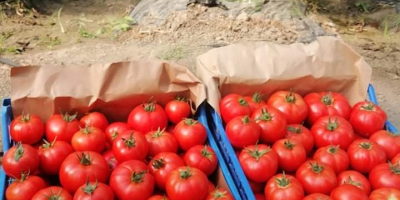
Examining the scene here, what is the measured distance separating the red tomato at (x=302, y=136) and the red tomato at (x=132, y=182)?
631 mm

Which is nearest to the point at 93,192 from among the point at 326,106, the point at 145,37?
the point at 326,106

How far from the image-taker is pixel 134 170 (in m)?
1.72

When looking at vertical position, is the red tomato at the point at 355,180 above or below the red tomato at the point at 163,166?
below

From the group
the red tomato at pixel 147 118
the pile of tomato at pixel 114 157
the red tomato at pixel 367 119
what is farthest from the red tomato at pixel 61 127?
the red tomato at pixel 367 119

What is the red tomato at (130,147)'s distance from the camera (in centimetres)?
182

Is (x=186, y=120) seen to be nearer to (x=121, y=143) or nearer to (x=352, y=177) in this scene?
(x=121, y=143)

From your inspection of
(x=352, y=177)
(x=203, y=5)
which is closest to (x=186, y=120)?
Answer: (x=352, y=177)

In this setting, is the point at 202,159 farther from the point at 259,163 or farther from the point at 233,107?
the point at 233,107

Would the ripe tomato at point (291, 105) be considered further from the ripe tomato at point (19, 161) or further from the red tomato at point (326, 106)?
the ripe tomato at point (19, 161)

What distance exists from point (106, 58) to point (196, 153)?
1.53 m

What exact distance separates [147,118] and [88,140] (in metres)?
0.27

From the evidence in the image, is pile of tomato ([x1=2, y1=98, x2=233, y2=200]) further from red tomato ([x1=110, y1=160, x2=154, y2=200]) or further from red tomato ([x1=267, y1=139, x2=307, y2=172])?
red tomato ([x1=267, y1=139, x2=307, y2=172])

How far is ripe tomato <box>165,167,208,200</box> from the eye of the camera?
5.48ft

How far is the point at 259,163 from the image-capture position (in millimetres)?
1812
